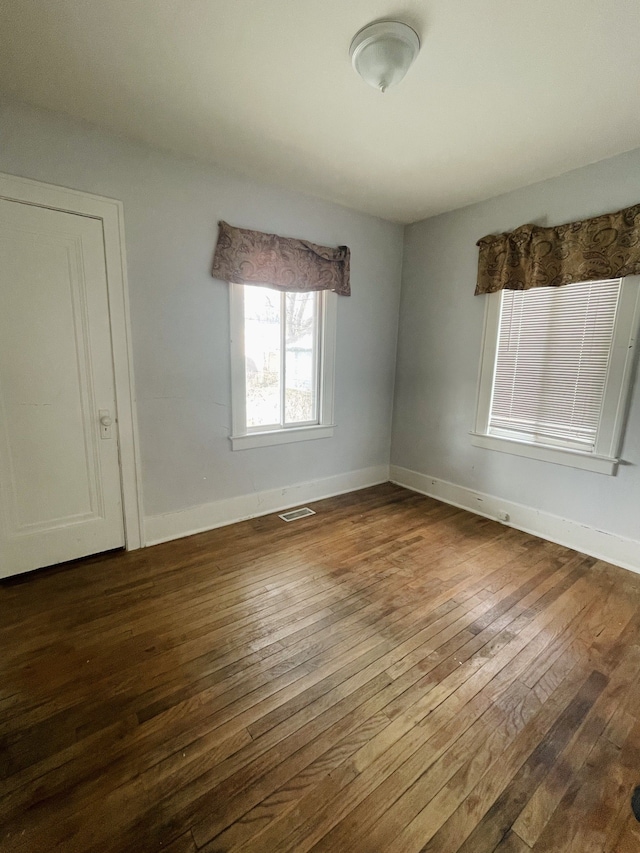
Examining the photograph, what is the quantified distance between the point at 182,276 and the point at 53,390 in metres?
1.13

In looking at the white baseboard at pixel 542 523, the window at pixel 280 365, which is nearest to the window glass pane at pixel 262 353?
the window at pixel 280 365

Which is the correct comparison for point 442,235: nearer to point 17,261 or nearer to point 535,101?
point 535,101

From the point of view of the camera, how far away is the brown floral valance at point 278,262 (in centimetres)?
268

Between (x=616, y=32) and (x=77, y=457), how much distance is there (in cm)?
343

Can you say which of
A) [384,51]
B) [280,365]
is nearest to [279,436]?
[280,365]

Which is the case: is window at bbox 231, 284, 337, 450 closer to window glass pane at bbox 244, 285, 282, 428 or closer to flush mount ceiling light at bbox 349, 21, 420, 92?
window glass pane at bbox 244, 285, 282, 428

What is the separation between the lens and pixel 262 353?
3.06 metres

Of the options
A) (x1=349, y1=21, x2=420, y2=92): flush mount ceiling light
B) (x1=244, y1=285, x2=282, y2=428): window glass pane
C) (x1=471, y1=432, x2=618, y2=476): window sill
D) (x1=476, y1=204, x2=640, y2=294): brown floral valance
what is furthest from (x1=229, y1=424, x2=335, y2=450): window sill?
(x1=349, y1=21, x2=420, y2=92): flush mount ceiling light

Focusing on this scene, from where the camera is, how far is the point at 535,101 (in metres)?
1.87

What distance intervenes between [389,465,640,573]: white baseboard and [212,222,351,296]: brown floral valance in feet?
7.14

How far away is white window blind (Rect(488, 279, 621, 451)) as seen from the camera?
2537 mm

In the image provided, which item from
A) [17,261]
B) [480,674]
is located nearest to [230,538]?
[480,674]

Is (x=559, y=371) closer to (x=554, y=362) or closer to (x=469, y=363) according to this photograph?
(x=554, y=362)

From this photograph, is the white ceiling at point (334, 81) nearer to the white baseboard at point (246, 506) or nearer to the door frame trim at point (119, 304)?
the door frame trim at point (119, 304)
